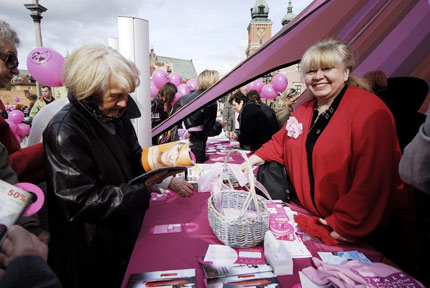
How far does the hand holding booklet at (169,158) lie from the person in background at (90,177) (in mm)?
57

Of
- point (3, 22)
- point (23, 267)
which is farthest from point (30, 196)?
point (3, 22)

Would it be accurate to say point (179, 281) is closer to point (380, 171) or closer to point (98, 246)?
point (98, 246)

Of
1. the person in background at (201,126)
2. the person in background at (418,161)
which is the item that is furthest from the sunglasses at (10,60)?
the person in background at (201,126)

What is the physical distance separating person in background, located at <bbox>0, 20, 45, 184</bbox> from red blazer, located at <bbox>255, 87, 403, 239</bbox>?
1.52 meters

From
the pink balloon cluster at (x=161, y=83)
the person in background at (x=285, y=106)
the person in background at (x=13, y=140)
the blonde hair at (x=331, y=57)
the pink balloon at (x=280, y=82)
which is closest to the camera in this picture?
the person in background at (x=13, y=140)

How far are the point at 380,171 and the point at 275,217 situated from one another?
0.59 m

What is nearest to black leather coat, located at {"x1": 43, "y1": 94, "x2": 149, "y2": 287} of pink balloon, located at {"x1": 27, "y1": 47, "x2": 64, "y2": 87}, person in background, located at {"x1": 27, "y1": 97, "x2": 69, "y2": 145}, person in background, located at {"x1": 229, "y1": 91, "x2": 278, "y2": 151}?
person in background, located at {"x1": 27, "y1": 97, "x2": 69, "y2": 145}

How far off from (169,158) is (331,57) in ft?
3.63

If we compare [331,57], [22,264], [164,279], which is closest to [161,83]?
[331,57]

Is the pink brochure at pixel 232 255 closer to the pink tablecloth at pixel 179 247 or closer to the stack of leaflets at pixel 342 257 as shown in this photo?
the pink tablecloth at pixel 179 247

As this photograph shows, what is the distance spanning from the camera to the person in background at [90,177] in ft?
3.33

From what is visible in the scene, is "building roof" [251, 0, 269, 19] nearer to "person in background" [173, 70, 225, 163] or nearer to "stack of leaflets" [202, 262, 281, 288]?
"person in background" [173, 70, 225, 163]

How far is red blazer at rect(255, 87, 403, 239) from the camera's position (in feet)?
3.85

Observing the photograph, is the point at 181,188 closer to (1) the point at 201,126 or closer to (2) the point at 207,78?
(1) the point at 201,126
